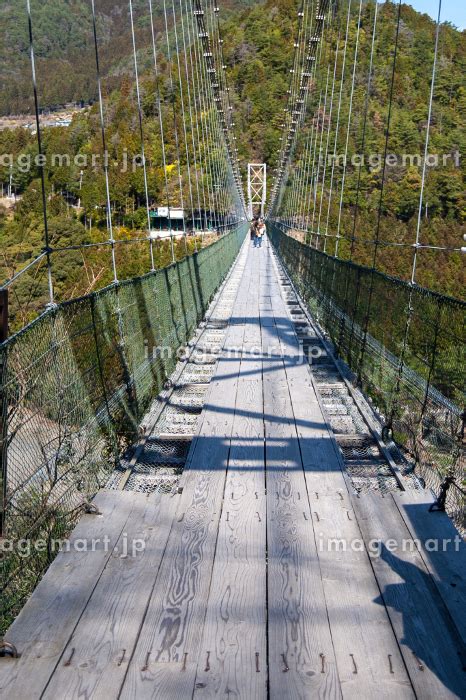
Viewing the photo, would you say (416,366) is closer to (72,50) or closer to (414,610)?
(414,610)

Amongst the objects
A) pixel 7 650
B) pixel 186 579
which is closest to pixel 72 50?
pixel 186 579

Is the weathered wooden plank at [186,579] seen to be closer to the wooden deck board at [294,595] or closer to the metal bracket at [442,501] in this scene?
the wooden deck board at [294,595]

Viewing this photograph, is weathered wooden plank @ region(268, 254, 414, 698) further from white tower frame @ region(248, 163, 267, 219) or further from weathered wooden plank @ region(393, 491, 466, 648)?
white tower frame @ region(248, 163, 267, 219)

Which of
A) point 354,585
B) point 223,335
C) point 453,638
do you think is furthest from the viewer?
point 223,335

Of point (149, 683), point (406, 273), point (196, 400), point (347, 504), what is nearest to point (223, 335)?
Answer: point (196, 400)

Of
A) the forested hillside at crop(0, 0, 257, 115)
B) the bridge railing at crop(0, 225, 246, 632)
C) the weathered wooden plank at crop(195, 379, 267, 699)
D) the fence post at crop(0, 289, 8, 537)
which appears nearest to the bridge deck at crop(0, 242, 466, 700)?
the weathered wooden plank at crop(195, 379, 267, 699)

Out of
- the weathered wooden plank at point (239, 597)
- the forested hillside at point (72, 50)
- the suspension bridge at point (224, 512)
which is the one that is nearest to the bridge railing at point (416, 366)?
the suspension bridge at point (224, 512)

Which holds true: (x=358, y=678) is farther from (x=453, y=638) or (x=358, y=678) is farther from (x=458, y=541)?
(x=458, y=541)
